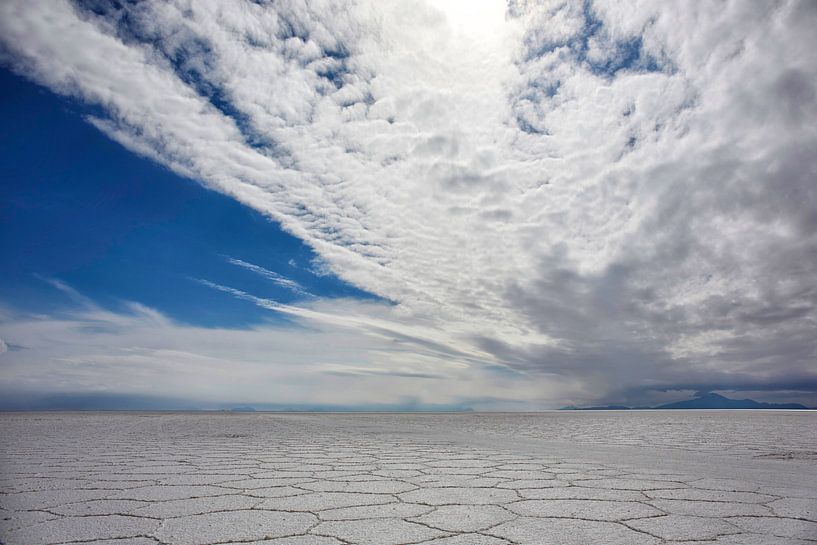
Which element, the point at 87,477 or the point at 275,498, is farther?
the point at 87,477

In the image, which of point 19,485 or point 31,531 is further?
point 19,485

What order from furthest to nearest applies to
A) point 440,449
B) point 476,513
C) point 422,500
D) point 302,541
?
point 440,449 < point 422,500 < point 476,513 < point 302,541

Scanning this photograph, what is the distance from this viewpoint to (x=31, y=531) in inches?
76.6

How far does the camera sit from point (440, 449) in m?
5.53

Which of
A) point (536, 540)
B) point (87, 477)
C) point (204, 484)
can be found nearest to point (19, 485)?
point (87, 477)

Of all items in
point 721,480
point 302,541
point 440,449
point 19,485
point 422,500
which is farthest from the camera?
point 440,449

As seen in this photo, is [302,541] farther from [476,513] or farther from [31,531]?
[31,531]

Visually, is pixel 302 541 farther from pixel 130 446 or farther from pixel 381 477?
pixel 130 446

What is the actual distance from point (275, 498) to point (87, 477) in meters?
1.65

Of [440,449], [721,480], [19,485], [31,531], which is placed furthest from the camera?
[440,449]

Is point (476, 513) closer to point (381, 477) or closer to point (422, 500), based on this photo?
point (422, 500)

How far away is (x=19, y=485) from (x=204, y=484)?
3.65ft

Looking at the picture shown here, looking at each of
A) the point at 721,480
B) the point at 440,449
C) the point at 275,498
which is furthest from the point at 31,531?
the point at 440,449

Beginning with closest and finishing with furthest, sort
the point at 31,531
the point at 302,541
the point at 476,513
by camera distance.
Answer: the point at 302,541 < the point at 31,531 < the point at 476,513
